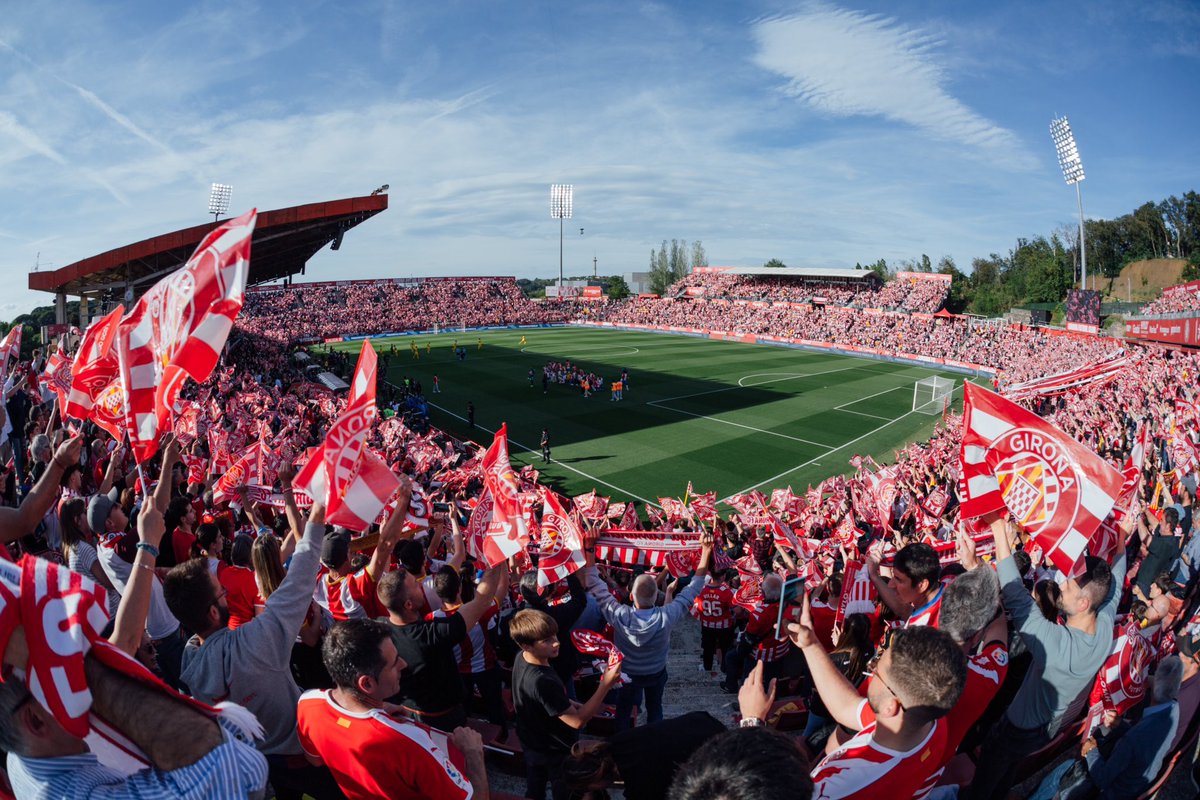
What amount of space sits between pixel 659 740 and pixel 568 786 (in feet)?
1.46

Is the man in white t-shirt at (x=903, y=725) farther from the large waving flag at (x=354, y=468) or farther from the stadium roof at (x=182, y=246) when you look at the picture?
the stadium roof at (x=182, y=246)

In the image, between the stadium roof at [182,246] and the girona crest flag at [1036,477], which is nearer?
the girona crest flag at [1036,477]

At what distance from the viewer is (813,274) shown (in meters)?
80.9

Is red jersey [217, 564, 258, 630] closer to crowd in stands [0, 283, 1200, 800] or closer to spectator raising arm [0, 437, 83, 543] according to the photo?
crowd in stands [0, 283, 1200, 800]

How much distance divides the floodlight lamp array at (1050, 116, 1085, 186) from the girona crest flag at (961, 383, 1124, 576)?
214ft

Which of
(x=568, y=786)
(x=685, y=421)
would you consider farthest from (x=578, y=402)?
(x=568, y=786)

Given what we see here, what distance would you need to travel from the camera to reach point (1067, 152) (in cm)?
5578

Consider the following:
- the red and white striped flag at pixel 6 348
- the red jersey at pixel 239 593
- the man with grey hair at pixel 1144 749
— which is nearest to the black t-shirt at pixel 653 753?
the man with grey hair at pixel 1144 749

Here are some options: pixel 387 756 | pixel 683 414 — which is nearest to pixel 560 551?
pixel 387 756

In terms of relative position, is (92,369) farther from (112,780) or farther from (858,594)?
(858,594)

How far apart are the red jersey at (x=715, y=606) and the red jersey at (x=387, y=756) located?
4.64m

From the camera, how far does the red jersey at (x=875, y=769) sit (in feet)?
8.71

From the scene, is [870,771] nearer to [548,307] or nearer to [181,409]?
[181,409]

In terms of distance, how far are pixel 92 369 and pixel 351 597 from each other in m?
5.22
